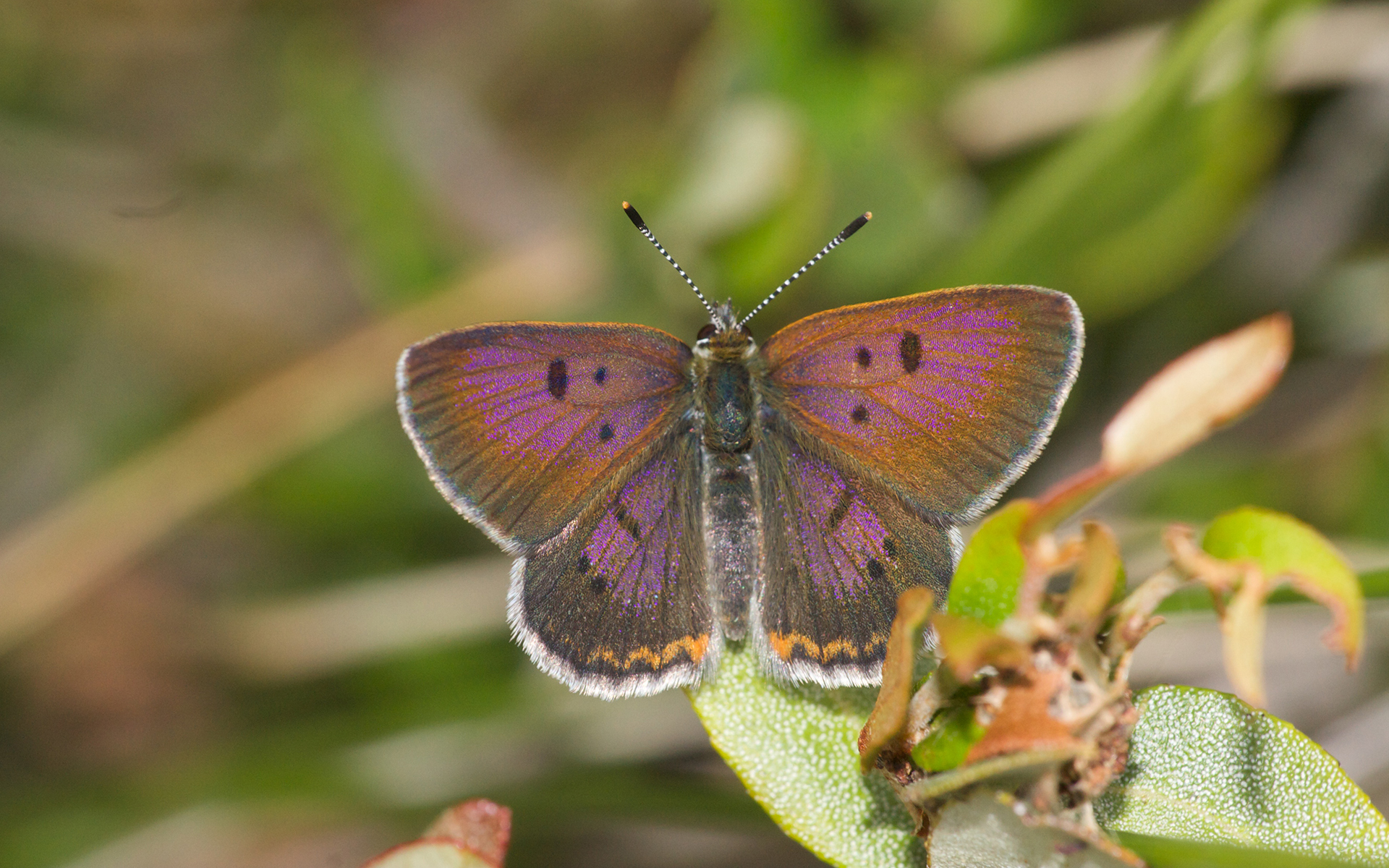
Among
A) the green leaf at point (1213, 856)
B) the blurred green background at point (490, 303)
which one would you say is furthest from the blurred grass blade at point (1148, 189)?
the green leaf at point (1213, 856)

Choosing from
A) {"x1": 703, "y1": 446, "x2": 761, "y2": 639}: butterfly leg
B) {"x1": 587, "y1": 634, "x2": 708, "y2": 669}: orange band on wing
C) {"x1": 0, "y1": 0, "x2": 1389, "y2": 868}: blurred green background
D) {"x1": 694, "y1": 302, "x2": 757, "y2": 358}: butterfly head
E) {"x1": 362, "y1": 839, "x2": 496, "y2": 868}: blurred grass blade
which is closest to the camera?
{"x1": 362, "y1": 839, "x2": 496, "y2": 868}: blurred grass blade

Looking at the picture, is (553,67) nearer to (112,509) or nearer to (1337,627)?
(112,509)

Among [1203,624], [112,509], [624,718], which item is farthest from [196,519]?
[1203,624]

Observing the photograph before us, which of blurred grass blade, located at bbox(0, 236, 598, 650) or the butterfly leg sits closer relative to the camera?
the butterfly leg

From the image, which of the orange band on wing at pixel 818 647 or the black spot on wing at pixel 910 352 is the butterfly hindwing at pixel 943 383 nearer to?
the black spot on wing at pixel 910 352

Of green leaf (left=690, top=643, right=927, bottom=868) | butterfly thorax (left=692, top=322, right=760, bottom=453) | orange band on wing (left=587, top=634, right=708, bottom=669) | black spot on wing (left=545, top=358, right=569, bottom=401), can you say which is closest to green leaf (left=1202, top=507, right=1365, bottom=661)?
green leaf (left=690, top=643, right=927, bottom=868)

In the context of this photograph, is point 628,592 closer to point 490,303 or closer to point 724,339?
point 724,339

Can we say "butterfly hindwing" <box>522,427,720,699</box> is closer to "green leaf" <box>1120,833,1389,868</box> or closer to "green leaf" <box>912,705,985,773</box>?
"green leaf" <box>912,705,985,773</box>

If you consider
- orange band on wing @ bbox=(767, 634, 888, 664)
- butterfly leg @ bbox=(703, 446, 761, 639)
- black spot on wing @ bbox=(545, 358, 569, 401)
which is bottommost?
orange band on wing @ bbox=(767, 634, 888, 664)
